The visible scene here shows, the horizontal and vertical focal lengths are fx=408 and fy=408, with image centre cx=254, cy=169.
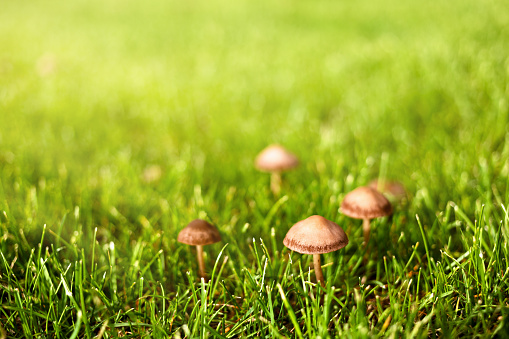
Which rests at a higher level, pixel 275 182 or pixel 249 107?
pixel 249 107

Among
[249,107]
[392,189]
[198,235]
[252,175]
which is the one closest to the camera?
[198,235]

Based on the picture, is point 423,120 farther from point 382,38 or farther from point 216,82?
→ point 382,38

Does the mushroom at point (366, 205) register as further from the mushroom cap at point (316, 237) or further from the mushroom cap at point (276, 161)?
the mushroom cap at point (276, 161)

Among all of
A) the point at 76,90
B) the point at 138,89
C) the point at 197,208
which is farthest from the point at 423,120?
the point at 76,90

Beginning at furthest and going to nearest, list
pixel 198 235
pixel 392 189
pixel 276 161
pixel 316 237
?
1. pixel 276 161
2. pixel 392 189
3. pixel 198 235
4. pixel 316 237

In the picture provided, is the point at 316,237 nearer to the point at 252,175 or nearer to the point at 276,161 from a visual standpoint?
the point at 276,161

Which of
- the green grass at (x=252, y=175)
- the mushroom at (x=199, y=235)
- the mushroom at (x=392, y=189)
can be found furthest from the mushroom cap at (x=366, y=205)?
the mushroom at (x=199, y=235)

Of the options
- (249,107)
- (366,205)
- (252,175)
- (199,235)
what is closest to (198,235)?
(199,235)
